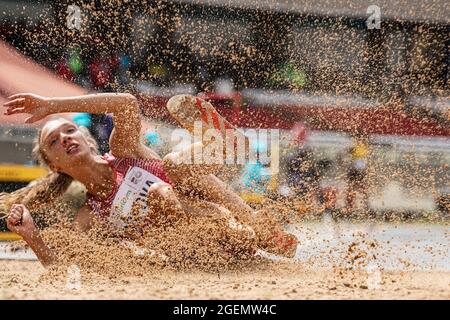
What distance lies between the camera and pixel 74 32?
22.9 ft

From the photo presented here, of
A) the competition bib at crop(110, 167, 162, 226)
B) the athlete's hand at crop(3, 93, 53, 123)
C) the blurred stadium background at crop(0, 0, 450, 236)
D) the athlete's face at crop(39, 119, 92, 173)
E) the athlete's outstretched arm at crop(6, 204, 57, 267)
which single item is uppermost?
the blurred stadium background at crop(0, 0, 450, 236)

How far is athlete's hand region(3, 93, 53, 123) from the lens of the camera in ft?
10.2

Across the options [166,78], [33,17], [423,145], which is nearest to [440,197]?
[423,145]

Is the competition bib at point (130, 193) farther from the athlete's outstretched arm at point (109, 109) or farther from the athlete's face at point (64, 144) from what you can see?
the athlete's face at point (64, 144)

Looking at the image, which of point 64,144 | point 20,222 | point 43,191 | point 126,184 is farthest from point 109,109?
point 20,222

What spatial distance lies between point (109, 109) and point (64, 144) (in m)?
0.34

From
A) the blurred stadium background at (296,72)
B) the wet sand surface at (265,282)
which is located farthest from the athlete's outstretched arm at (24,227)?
the blurred stadium background at (296,72)

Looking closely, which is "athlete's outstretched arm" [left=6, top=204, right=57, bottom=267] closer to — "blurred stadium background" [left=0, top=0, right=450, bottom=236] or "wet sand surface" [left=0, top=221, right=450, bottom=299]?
"wet sand surface" [left=0, top=221, right=450, bottom=299]

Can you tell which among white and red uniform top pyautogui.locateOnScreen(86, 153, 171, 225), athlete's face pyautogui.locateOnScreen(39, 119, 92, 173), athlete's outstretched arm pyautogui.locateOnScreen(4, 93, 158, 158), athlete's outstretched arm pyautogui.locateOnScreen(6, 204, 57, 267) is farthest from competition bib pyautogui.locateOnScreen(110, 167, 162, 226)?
athlete's outstretched arm pyautogui.locateOnScreen(6, 204, 57, 267)

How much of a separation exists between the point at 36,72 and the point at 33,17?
0.68 m

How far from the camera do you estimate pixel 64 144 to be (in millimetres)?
3404

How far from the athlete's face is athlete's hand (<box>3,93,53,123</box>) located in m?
0.24

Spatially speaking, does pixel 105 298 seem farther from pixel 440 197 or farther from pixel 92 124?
pixel 440 197

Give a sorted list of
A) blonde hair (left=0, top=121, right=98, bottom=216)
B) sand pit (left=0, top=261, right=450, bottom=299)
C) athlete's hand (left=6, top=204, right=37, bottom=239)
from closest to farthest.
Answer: sand pit (left=0, top=261, right=450, bottom=299) → athlete's hand (left=6, top=204, right=37, bottom=239) → blonde hair (left=0, top=121, right=98, bottom=216)
